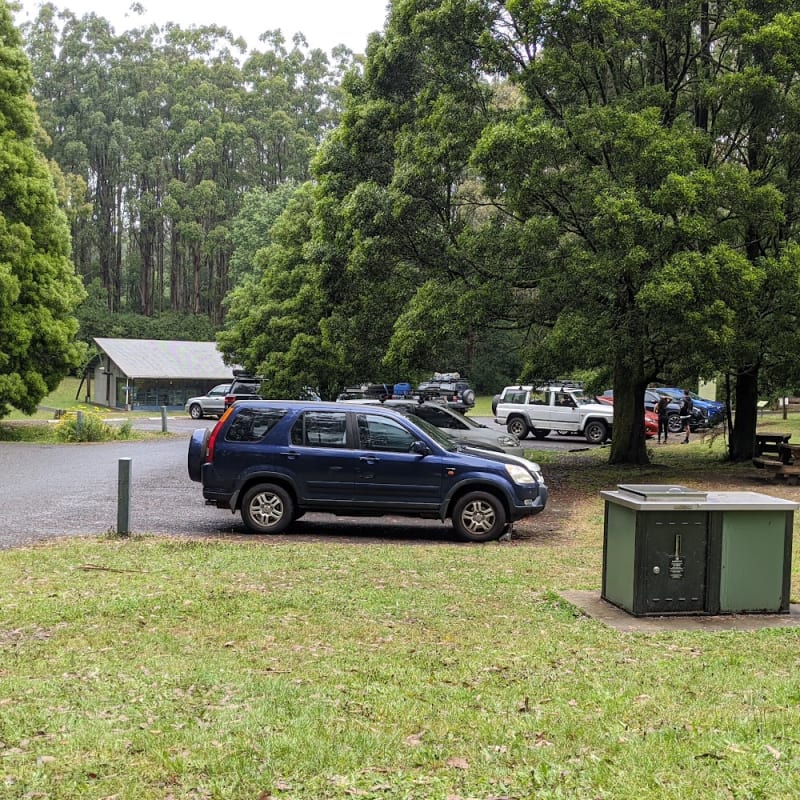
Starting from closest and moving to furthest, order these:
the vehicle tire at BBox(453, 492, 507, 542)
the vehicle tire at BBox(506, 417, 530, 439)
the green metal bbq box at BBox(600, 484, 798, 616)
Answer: the green metal bbq box at BBox(600, 484, 798, 616) < the vehicle tire at BBox(453, 492, 507, 542) < the vehicle tire at BBox(506, 417, 530, 439)

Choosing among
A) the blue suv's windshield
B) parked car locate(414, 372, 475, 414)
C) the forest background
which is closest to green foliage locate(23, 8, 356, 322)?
parked car locate(414, 372, 475, 414)

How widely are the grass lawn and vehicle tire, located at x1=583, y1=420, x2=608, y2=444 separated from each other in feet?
76.2

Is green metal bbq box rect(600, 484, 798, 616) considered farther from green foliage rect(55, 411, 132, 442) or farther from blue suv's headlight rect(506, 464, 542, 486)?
green foliage rect(55, 411, 132, 442)

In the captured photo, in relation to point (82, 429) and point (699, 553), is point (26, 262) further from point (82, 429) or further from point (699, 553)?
point (699, 553)

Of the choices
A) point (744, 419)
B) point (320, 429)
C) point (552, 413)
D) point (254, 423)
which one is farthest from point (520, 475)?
point (552, 413)

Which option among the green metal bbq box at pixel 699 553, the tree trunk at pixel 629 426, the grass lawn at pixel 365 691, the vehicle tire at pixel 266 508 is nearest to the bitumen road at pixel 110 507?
the vehicle tire at pixel 266 508

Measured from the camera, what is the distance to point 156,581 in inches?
354

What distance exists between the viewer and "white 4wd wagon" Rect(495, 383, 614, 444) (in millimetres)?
32656

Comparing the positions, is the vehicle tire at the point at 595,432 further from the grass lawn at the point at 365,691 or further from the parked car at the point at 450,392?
the grass lawn at the point at 365,691

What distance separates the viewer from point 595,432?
3262 centimetres

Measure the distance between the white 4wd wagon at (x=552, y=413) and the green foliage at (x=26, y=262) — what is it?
15.1 m

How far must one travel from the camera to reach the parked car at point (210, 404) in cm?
4572

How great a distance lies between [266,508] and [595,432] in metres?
21.5

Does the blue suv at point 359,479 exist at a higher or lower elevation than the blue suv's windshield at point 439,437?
lower
